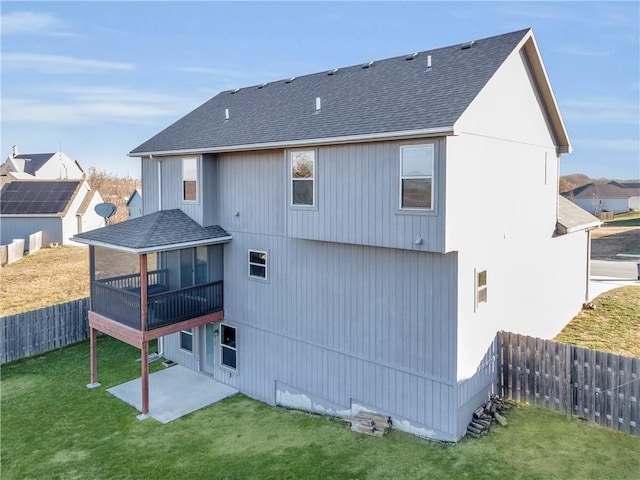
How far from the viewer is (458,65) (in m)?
10.1

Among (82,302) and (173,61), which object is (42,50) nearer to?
(173,61)

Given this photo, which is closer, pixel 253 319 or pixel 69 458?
pixel 69 458

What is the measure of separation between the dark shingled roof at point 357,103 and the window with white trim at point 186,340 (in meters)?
5.96

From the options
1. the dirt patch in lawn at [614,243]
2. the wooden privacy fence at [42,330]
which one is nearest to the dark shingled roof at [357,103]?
the wooden privacy fence at [42,330]

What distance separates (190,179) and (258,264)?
363cm

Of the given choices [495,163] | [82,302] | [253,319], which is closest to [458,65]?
[495,163]

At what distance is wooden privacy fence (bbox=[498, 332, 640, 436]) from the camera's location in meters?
8.45

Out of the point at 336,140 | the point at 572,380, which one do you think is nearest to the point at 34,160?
the point at 336,140

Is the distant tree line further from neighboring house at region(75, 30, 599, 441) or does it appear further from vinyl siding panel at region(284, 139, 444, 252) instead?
vinyl siding panel at region(284, 139, 444, 252)

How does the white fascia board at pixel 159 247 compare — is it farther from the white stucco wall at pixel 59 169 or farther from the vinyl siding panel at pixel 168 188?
the white stucco wall at pixel 59 169

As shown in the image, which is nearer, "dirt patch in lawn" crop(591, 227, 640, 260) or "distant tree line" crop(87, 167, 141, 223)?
"dirt patch in lawn" crop(591, 227, 640, 260)

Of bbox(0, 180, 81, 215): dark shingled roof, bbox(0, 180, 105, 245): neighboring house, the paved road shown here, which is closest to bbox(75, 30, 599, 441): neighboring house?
the paved road

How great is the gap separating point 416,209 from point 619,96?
36391mm

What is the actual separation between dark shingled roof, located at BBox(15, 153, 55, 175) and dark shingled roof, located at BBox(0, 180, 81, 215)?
66.8ft
